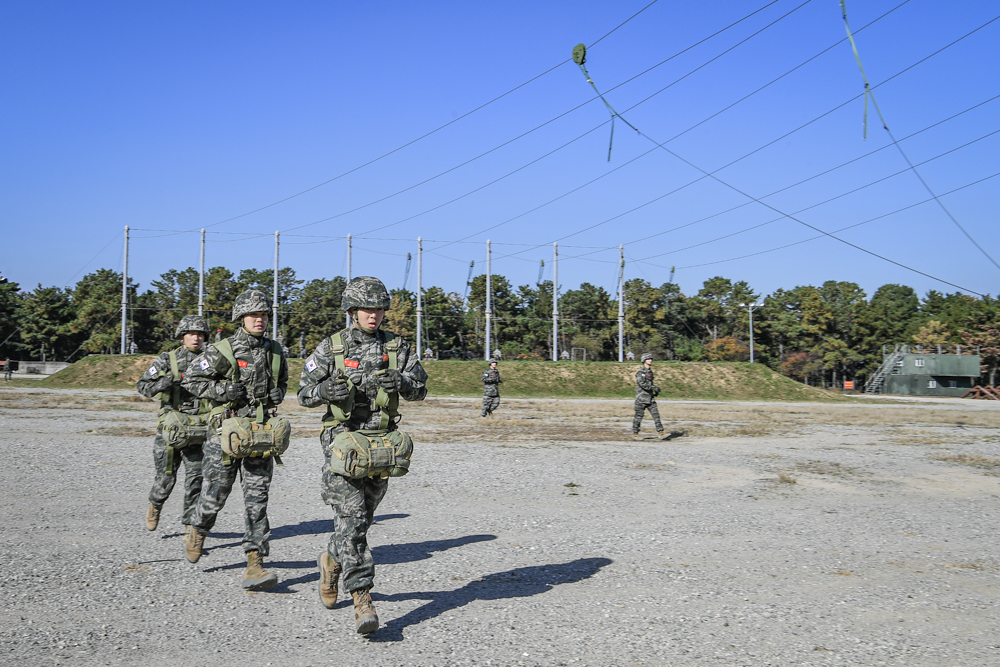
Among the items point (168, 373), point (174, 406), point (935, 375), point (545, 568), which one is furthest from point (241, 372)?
point (935, 375)

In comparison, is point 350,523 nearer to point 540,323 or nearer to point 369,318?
point 369,318

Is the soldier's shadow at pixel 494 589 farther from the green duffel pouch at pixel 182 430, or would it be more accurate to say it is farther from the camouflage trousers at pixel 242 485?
the green duffel pouch at pixel 182 430

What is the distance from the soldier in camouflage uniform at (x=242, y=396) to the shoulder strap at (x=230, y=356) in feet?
0.06

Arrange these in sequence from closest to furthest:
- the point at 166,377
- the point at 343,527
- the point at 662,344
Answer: the point at 343,527, the point at 166,377, the point at 662,344

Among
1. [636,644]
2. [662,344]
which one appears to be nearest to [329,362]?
[636,644]

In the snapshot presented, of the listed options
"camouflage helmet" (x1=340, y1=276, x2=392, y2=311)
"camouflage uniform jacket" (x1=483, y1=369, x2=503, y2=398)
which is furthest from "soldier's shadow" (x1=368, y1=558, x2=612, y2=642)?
"camouflage uniform jacket" (x1=483, y1=369, x2=503, y2=398)

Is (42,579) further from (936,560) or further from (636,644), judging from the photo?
(936,560)

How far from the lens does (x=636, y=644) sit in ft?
16.8

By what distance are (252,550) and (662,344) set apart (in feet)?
305

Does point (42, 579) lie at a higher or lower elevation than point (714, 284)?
lower

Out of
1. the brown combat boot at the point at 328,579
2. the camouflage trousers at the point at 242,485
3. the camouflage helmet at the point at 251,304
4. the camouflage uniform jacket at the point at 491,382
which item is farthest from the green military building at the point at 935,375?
the brown combat boot at the point at 328,579

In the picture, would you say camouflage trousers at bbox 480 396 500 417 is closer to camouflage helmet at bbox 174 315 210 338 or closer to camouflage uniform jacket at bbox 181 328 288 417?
camouflage helmet at bbox 174 315 210 338

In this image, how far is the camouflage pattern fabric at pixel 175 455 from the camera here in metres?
7.99

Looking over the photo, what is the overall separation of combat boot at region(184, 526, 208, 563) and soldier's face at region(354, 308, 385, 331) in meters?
2.75
